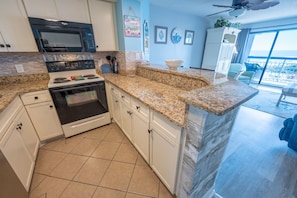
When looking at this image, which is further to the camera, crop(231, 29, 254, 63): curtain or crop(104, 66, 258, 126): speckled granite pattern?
crop(231, 29, 254, 63): curtain

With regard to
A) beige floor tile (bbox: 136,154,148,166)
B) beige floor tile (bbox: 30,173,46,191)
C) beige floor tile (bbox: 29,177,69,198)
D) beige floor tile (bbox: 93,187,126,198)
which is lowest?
beige floor tile (bbox: 93,187,126,198)

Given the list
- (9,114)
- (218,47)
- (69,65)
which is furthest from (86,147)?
(218,47)

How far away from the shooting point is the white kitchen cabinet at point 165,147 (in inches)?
39.7

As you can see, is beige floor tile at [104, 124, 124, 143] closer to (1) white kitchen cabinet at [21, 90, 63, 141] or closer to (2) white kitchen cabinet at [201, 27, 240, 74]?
(1) white kitchen cabinet at [21, 90, 63, 141]

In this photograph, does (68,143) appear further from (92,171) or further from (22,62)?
(22,62)

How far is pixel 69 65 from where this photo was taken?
2170 mm

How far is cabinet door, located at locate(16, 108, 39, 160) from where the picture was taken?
1.45m

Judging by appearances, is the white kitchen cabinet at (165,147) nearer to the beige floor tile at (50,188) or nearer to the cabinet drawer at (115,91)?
the cabinet drawer at (115,91)

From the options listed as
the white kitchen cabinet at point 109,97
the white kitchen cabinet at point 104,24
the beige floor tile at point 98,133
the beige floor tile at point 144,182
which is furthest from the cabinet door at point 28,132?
the white kitchen cabinet at point 104,24

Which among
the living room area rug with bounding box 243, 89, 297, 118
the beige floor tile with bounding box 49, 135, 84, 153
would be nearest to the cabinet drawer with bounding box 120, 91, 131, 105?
the beige floor tile with bounding box 49, 135, 84, 153

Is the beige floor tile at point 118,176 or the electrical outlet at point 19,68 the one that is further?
the electrical outlet at point 19,68

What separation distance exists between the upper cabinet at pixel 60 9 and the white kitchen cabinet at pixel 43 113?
1049 mm

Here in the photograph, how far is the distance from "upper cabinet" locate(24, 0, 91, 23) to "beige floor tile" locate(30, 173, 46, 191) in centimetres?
202

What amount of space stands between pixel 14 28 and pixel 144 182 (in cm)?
251
